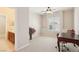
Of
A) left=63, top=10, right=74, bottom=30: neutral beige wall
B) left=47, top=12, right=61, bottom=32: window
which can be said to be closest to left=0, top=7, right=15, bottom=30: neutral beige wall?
left=47, top=12, right=61, bottom=32: window

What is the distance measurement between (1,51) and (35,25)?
30.4 inches

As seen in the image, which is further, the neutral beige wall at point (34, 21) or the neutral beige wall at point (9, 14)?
the neutral beige wall at point (34, 21)

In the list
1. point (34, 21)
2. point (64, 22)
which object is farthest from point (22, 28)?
point (64, 22)

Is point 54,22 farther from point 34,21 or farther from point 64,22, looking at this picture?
point 34,21

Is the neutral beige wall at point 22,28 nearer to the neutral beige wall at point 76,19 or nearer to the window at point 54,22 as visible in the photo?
the window at point 54,22

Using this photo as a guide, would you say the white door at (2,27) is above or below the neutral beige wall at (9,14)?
below

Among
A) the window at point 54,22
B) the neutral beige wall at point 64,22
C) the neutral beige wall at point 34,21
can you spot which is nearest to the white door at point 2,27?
the neutral beige wall at point 34,21

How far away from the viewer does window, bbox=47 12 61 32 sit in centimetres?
195

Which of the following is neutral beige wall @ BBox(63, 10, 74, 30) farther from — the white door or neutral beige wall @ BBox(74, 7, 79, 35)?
the white door

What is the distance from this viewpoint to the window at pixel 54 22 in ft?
6.38

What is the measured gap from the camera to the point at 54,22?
2.02 m

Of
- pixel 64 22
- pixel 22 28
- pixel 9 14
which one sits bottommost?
pixel 22 28
